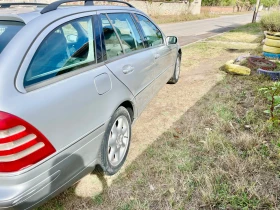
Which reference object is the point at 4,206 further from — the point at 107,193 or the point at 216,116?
the point at 216,116

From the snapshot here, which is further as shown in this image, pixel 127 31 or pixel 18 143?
pixel 127 31

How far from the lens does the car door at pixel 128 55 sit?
2.47 metres

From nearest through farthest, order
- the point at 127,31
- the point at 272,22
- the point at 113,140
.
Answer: the point at 113,140
the point at 127,31
the point at 272,22

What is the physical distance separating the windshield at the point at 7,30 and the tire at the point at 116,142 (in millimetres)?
1070

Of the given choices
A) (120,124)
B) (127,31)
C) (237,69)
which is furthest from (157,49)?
(237,69)

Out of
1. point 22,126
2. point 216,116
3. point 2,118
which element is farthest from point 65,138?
point 216,116

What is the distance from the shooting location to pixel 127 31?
120 inches

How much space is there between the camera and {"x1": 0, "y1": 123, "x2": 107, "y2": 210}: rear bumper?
146 cm

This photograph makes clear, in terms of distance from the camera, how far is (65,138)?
171 cm

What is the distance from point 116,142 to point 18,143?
3.87ft

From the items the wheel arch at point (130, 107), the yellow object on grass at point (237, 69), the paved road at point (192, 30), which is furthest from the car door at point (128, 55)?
the paved road at point (192, 30)

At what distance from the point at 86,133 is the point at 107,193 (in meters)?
0.75

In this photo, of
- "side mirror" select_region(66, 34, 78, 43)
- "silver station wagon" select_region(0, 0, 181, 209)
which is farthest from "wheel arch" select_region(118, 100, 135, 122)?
"side mirror" select_region(66, 34, 78, 43)

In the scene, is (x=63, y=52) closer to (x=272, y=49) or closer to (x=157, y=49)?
(x=157, y=49)
